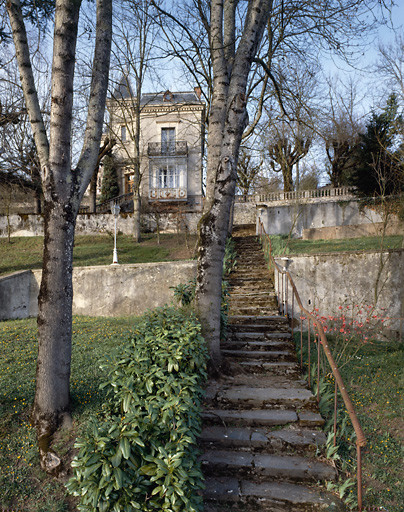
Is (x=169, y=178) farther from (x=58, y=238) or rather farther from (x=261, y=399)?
(x=261, y=399)

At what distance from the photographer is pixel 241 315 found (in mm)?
7660

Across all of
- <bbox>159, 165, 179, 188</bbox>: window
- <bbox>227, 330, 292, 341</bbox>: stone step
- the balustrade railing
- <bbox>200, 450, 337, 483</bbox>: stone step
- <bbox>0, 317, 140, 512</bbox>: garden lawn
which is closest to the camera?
<bbox>0, 317, 140, 512</bbox>: garden lawn

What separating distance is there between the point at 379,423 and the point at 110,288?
27.2 ft

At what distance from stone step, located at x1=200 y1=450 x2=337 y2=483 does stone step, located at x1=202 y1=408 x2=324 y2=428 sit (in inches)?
17.3

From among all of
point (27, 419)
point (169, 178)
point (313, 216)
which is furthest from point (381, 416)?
point (169, 178)

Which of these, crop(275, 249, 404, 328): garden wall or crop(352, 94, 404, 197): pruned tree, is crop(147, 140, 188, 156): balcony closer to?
crop(352, 94, 404, 197): pruned tree

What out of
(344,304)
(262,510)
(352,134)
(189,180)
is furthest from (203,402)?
(352,134)

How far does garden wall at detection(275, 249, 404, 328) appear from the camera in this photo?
944cm

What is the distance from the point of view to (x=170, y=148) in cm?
2745

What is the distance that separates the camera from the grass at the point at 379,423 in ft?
12.4

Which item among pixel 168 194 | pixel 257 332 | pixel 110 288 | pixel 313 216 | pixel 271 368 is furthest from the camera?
pixel 168 194

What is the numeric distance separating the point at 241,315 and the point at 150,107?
2305 centimetres

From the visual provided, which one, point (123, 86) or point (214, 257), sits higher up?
point (123, 86)

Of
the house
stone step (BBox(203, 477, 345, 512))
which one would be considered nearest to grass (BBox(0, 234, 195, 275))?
the house
